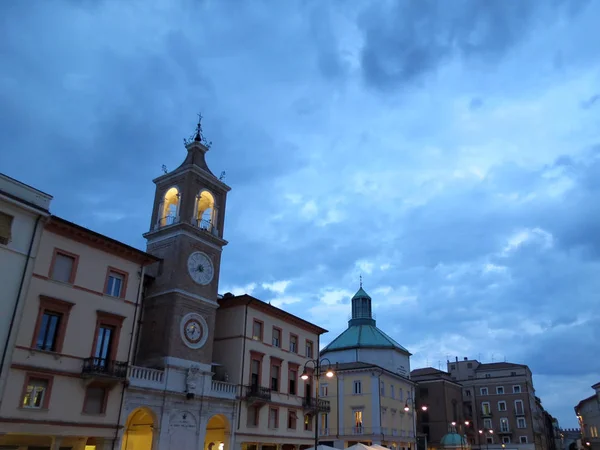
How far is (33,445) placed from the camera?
88.2 feet

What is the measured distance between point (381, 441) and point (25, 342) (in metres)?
44.1

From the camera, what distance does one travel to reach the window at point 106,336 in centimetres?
2969

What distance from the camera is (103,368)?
2870 cm

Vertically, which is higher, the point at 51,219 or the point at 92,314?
the point at 51,219

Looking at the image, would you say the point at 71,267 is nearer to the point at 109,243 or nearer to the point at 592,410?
the point at 109,243

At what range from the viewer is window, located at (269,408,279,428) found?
41438mm

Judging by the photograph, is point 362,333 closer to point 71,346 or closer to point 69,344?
point 71,346

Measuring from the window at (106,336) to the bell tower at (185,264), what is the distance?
431 centimetres

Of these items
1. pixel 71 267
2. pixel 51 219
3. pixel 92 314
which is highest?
pixel 51 219

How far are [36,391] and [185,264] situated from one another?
42.8ft

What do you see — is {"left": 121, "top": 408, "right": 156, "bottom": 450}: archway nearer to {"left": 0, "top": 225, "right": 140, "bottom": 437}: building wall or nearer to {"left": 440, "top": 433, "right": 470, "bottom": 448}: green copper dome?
{"left": 0, "top": 225, "right": 140, "bottom": 437}: building wall

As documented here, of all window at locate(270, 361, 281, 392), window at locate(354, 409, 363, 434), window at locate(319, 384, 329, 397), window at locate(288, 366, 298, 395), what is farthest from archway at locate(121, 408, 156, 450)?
window at locate(319, 384, 329, 397)

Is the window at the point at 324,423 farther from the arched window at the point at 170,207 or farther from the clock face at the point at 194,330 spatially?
the arched window at the point at 170,207

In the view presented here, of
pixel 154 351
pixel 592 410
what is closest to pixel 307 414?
pixel 154 351
